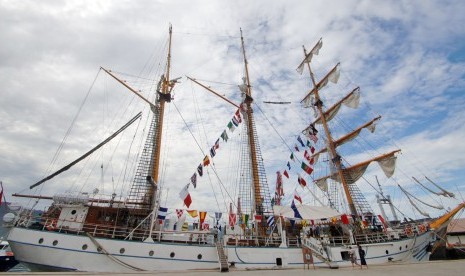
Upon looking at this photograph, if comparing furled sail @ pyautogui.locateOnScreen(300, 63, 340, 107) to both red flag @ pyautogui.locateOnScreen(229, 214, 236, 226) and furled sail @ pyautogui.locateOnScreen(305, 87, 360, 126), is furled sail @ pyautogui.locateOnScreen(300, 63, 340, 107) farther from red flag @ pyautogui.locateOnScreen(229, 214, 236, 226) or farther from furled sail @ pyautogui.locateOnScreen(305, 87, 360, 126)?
red flag @ pyautogui.locateOnScreen(229, 214, 236, 226)

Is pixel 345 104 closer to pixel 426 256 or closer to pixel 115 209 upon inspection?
pixel 426 256

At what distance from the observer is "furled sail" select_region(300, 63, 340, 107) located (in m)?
35.8

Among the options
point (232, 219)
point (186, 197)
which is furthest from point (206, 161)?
point (232, 219)

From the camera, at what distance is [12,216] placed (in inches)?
596

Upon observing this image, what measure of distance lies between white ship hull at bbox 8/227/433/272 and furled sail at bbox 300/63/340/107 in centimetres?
2647

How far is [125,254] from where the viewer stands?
14.7m

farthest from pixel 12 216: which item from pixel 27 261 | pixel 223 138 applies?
pixel 223 138

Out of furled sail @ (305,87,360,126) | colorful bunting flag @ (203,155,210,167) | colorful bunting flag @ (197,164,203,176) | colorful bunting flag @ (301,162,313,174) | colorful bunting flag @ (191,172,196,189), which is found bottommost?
colorful bunting flag @ (191,172,196,189)

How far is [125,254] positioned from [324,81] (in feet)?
113

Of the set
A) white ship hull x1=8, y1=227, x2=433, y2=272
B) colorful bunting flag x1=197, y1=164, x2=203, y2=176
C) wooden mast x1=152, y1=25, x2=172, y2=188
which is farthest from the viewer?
wooden mast x1=152, y1=25, x2=172, y2=188

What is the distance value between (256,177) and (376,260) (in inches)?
462

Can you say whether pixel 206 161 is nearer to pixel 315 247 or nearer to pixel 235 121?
pixel 235 121

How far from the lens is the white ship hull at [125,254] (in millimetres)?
13930

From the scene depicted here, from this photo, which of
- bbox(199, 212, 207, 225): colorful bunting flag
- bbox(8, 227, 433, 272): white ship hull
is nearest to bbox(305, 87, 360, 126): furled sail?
bbox(8, 227, 433, 272): white ship hull
